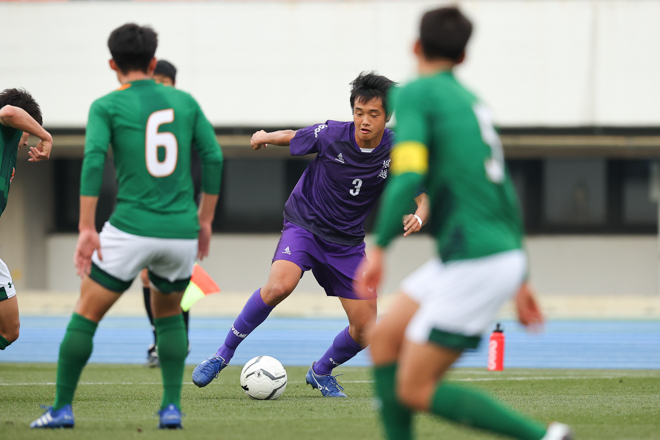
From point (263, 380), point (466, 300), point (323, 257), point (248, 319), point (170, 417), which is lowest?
point (263, 380)

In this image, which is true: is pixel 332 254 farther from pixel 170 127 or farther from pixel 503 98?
pixel 503 98

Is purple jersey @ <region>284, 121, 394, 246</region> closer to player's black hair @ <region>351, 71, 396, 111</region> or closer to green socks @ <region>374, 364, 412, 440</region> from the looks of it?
player's black hair @ <region>351, 71, 396, 111</region>

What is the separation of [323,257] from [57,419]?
255 centimetres

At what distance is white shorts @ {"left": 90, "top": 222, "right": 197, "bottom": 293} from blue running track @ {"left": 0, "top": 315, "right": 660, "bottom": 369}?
21.6ft

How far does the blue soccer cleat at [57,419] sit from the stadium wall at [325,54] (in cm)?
1549

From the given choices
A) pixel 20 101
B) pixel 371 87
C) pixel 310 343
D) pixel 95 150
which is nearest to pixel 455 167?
pixel 95 150

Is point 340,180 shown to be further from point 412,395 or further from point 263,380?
point 412,395

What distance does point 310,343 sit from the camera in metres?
13.8

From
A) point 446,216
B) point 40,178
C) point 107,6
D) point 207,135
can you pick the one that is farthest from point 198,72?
point 446,216

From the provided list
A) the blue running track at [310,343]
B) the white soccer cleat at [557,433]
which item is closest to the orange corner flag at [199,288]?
the blue running track at [310,343]

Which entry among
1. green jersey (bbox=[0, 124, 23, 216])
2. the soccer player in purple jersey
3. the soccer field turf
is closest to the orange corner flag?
the soccer field turf

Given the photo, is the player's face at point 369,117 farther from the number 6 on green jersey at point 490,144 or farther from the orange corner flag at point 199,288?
the number 6 on green jersey at point 490,144

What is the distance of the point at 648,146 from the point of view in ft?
63.9

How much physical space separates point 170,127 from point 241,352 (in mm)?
8504
